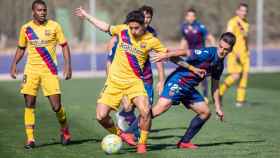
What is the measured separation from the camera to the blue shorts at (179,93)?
11.2 meters

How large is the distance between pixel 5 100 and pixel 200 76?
9.24 metres

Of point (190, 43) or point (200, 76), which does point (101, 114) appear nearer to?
point (200, 76)

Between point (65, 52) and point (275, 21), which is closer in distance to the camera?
point (65, 52)

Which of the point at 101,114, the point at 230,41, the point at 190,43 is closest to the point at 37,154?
the point at 101,114

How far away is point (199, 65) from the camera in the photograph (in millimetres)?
11242

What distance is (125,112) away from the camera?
12.7 metres

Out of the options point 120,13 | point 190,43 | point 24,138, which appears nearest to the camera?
point 24,138

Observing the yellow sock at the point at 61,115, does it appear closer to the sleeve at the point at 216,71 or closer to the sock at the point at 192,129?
the sock at the point at 192,129

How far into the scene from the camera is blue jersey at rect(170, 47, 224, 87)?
11164 mm

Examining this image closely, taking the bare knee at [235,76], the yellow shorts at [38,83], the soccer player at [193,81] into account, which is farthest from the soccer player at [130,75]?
the bare knee at [235,76]

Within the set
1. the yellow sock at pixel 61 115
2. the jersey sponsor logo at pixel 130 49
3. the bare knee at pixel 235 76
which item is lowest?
the yellow sock at pixel 61 115

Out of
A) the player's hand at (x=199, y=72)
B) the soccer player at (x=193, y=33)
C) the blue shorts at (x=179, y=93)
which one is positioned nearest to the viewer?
the player's hand at (x=199, y=72)

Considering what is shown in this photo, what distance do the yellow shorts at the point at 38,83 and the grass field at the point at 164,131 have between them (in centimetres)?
79

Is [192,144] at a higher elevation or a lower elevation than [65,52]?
lower
